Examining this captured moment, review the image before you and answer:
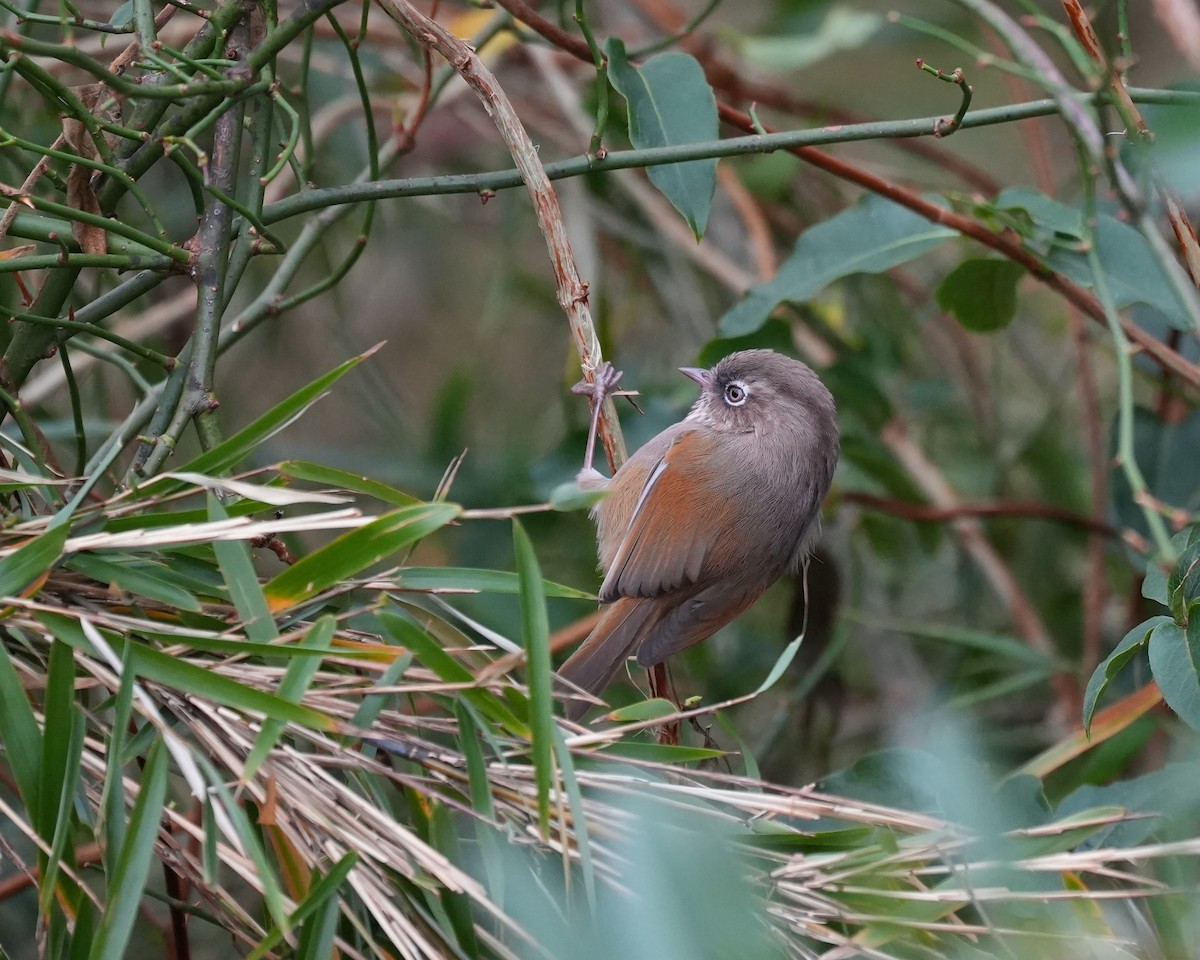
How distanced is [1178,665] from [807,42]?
311cm

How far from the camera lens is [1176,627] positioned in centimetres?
197

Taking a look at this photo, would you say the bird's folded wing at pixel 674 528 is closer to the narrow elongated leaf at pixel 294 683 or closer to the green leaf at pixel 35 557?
the narrow elongated leaf at pixel 294 683

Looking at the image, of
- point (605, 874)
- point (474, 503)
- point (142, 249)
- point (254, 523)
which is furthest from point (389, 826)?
point (474, 503)

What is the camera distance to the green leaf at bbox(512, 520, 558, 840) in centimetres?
150

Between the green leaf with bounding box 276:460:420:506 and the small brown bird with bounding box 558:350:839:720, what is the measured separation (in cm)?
108

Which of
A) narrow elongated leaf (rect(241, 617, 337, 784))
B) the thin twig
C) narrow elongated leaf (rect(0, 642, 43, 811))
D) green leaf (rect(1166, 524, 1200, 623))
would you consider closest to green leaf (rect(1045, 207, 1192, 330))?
green leaf (rect(1166, 524, 1200, 623))

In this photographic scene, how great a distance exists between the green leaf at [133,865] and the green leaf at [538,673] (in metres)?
0.50

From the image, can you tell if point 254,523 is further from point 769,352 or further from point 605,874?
point 769,352

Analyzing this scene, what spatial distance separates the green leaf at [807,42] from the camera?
13.7ft

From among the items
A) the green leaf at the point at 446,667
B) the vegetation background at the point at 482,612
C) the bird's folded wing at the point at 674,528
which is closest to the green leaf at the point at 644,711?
the vegetation background at the point at 482,612

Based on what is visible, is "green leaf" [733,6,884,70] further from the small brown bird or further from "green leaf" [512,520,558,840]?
"green leaf" [512,520,558,840]

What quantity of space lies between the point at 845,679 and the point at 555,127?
260 cm

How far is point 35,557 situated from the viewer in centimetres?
153

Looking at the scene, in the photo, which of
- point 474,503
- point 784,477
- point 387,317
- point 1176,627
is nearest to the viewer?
point 1176,627
